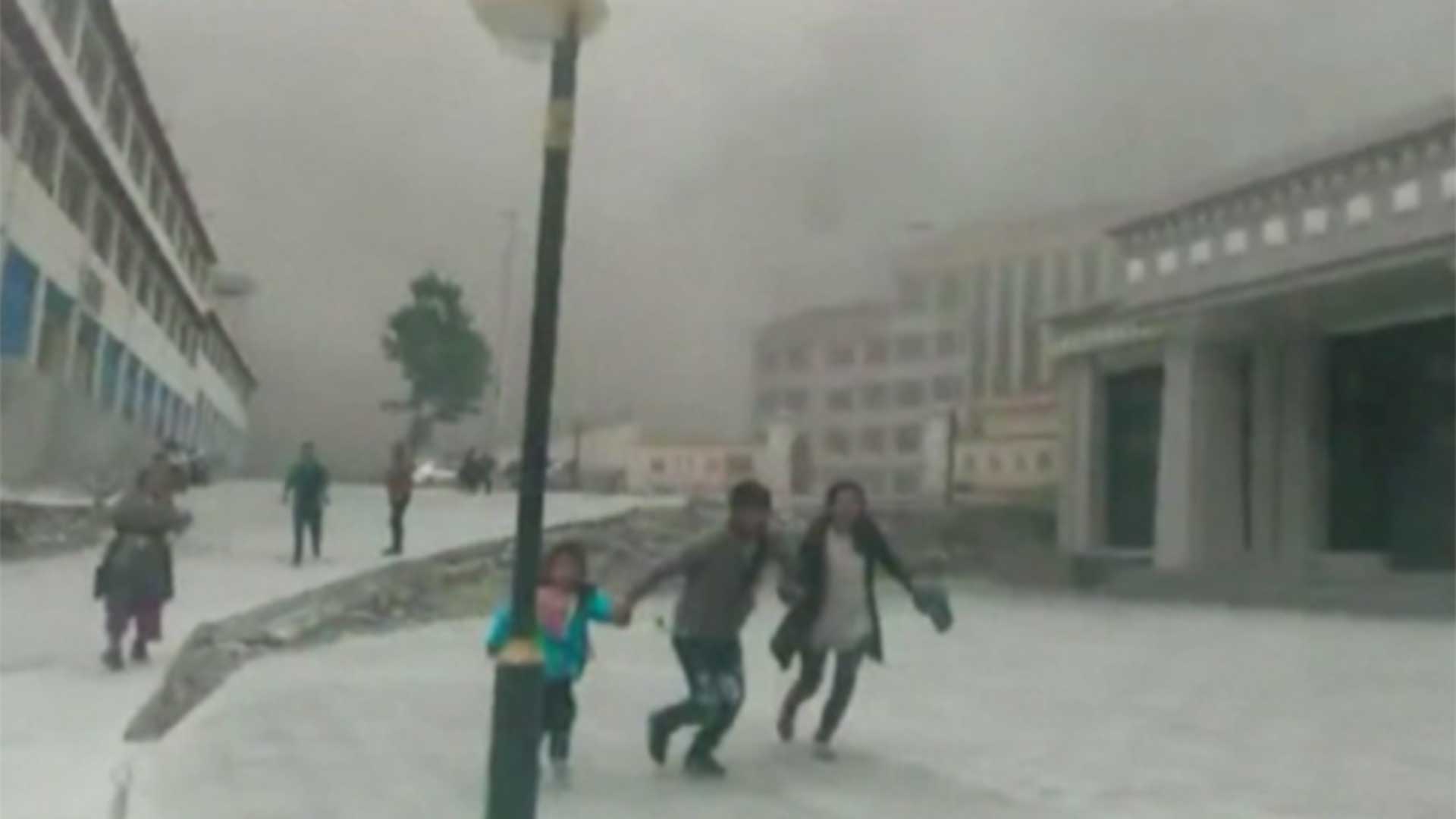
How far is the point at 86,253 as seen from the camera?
32.8 meters

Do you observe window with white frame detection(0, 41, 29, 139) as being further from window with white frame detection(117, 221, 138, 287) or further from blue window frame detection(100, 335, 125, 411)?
window with white frame detection(117, 221, 138, 287)

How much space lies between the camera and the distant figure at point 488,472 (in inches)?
1528

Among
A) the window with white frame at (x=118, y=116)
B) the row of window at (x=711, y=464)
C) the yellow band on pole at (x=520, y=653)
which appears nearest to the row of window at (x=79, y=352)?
the window with white frame at (x=118, y=116)

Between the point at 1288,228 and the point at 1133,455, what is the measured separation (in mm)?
7229

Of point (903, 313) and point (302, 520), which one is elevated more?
point (903, 313)

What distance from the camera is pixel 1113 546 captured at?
104ft

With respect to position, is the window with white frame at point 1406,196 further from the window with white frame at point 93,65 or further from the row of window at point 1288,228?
the window with white frame at point 93,65

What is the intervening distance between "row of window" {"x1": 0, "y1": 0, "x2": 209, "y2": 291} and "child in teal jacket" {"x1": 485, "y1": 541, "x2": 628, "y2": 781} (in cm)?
2142

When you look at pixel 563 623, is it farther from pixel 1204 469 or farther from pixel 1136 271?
pixel 1136 271

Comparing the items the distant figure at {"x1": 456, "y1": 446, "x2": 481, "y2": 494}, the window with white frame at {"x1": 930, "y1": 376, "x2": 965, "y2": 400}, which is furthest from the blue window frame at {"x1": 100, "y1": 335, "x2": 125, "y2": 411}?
the window with white frame at {"x1": 930, "y1": 376, "x2": 965, "y2": 400}

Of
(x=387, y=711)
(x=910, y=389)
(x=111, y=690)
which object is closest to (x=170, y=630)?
(x=111, y=690)

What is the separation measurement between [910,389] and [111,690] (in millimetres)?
17372

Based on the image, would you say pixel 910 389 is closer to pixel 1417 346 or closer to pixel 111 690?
pixel 1417 346

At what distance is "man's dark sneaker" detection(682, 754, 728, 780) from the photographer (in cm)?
817
